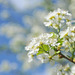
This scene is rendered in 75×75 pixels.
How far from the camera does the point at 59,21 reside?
84 cm

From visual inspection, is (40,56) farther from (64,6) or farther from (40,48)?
(64,6)

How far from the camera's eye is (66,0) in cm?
367

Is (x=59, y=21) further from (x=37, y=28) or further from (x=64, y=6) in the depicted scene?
(x=37, y=28)

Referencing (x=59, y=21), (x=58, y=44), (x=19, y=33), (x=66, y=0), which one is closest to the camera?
(x=58, y=44)

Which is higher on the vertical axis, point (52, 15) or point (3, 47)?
point (3, 47)

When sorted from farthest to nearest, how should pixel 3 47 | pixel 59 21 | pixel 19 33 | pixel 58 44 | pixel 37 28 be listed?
pixel 19 33, pixel 37 28, pixel 3 47, pixel 59 21, pixel 58 44

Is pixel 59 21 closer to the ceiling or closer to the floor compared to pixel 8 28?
closer to the floor

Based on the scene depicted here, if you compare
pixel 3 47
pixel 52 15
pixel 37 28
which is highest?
pixel 37 28

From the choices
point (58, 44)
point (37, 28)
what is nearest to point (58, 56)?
point (58, 44)

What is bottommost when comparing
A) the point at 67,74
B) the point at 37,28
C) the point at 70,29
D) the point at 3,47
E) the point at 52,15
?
the point at 67,74

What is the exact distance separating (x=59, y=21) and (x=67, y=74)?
9.0 inches

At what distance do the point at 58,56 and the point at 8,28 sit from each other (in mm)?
4337

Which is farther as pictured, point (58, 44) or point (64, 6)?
point (64, 6)

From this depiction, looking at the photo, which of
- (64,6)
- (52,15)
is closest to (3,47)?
(64,6)
